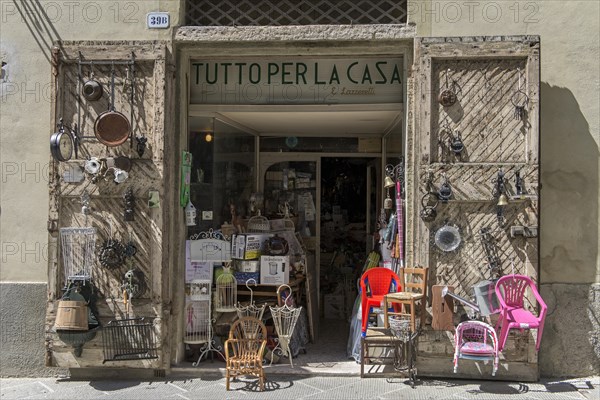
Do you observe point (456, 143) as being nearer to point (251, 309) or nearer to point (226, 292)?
point (251, 309)

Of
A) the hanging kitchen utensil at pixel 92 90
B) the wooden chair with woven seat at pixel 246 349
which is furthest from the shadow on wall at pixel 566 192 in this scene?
the hanging kitchen utensil at pixel 92 90

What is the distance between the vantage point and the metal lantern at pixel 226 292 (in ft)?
20.4

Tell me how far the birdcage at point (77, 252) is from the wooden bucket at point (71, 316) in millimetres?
363

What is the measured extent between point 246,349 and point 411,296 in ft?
5.65

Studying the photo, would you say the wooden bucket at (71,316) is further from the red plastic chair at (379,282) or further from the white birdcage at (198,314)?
the red plastic chair at (379,282)

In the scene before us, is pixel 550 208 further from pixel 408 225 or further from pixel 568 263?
pixel 408 225

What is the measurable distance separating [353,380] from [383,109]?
9.26 feet

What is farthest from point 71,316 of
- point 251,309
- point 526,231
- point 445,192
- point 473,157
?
point 526,231

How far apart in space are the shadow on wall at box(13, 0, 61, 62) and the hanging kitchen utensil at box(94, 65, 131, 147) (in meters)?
1.04

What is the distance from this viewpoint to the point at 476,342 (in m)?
5.42

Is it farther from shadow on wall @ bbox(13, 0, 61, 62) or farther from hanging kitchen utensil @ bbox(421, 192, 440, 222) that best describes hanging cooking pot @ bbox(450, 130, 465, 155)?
shadow on wall @ bbox(13, 0, 61, 62)

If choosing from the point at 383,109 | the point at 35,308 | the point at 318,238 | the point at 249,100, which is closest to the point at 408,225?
the point at 383,109

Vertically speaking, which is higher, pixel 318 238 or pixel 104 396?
pixel 318 238

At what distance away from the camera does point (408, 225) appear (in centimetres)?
577
